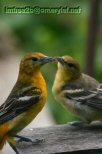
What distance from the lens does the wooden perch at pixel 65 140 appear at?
201 inches

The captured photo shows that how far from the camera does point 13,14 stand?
877 cm

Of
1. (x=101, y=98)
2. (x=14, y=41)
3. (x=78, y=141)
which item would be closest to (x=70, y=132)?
(x=78, y=141)

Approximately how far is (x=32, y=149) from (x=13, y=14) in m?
3.84

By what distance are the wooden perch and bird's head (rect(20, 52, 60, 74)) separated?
19.1 inches

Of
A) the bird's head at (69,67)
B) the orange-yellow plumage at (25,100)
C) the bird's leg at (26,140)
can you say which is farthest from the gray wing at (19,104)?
the bird's head at (69,67)

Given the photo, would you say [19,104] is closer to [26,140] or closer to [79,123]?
[26,140]

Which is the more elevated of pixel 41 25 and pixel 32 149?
pixel 41 25

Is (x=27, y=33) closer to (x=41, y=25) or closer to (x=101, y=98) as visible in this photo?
(x=41, y=25)

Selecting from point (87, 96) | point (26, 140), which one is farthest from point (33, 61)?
point (87, 96)

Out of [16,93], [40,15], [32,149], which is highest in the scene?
[40,15]

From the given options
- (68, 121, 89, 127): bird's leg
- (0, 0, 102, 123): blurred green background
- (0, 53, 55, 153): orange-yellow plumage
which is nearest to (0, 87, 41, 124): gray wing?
(0, 53, 55, 153): orange-yellow plumage

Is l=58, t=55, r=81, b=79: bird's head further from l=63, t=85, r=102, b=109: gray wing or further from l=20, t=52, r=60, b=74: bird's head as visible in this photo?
l=20, t=52, r=60, b=74: bird's head

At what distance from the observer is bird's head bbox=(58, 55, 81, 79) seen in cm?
621

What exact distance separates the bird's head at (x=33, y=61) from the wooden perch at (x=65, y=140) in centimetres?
48
